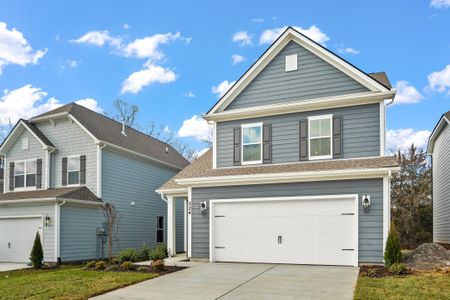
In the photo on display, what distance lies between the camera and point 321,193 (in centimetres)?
1435

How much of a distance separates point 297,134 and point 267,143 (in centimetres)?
116

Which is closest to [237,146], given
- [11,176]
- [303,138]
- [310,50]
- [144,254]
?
[303,138]

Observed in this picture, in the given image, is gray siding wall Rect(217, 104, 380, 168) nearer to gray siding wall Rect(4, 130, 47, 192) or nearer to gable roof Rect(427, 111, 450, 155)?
gable roof Rect(427, 111, 450, 155)

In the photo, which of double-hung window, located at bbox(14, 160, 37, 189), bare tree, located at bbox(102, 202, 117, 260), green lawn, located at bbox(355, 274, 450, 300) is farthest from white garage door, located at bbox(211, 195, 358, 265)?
double-hung window, located at bbox(14, 160, 37, 189)

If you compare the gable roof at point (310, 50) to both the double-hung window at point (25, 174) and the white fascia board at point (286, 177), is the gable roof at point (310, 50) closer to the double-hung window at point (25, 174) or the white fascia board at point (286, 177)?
the white fascia board at point (286, 177)

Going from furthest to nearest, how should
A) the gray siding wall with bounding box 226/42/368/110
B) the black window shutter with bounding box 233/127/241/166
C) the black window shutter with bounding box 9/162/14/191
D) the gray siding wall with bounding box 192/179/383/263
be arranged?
the black window shutter with bounding box 9/162/14/191 < the black window shutter with bounding box 233/127/241/166 < the gray siding wall with bounding box 226/42/368/110 < the gray siding wall with bounding box 192/179/383/263

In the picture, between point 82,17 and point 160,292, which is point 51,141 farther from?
point 160,292

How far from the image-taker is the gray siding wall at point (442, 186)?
19578mm

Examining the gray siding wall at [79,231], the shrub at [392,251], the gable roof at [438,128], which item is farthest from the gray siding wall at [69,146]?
the gable roof at [438,128]

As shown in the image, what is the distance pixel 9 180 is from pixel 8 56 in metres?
9.97

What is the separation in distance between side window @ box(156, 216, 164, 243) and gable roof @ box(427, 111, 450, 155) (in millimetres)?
14913

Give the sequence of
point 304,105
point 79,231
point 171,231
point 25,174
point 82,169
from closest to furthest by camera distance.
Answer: point 304,105 → point 171,231 → point 79,231 → point 82,169 → point 25,174

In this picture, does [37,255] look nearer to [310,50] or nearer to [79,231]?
[79,231]

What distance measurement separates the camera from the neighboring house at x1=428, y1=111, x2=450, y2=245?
1956cm
